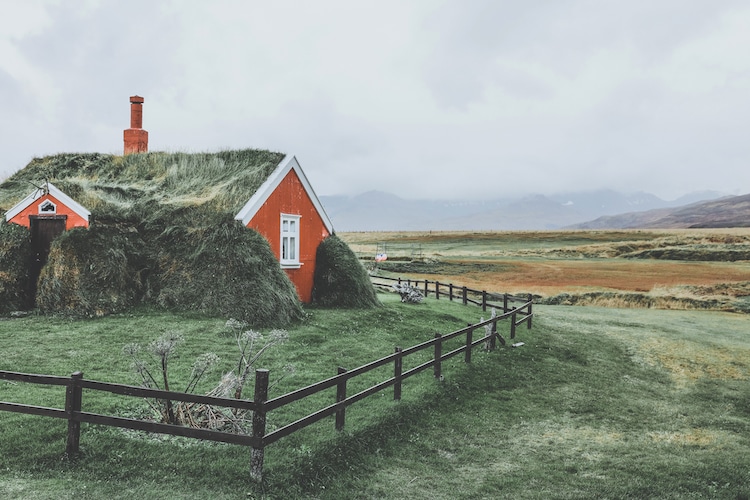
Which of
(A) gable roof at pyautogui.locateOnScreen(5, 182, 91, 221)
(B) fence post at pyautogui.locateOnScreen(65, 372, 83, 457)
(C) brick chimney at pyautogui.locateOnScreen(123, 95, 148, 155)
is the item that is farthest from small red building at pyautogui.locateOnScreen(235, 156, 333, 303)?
(B) fence post at pyautogui.locateOnScreen(65, 372, 83, 457)

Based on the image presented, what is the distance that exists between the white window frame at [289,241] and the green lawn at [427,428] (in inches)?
107

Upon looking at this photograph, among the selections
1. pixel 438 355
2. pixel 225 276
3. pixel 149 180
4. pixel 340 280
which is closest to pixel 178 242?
pixel 225 276

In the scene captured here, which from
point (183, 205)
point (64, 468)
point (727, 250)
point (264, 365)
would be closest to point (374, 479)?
point (64, 468)

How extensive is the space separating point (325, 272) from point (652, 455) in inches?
590

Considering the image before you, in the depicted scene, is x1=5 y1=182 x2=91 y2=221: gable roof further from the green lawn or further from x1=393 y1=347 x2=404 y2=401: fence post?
x1=393 y1=347 x2=404 y2=401: fence post

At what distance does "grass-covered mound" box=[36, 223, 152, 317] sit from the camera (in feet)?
56.0

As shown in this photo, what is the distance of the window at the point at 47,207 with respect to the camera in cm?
1914

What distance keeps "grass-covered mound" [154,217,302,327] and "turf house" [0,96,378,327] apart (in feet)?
0.12

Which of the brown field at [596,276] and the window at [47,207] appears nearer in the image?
the window at [47,207]

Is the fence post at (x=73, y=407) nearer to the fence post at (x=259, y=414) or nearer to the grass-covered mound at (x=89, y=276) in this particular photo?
the fence post at (x=259, y=414)

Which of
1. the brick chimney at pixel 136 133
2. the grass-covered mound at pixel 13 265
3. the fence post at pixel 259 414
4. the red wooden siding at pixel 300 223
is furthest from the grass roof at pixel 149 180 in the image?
the fence post at pixel 259 414

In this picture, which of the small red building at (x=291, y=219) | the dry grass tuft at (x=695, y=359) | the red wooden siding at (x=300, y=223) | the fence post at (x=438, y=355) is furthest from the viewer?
the red wooden siding at (x=300, y=223)

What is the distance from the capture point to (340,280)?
22.2 meters

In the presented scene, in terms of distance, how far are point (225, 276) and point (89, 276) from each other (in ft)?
14.8
